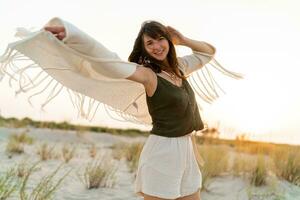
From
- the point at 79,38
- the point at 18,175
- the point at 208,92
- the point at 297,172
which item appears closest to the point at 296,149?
the point at 297,172

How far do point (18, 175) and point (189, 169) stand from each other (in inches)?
146

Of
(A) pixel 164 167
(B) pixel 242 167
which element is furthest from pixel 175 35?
(B) pixel 242 167

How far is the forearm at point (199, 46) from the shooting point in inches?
141

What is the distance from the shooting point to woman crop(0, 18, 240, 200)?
2756 millimetres

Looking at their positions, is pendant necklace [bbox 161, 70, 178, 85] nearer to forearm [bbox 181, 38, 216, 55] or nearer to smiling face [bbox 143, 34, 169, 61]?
smiling face [bbox 143, 34, 169, 61]

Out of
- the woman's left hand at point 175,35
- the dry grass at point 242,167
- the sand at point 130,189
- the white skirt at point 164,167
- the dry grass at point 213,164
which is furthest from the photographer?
the dry grass at point 242,167

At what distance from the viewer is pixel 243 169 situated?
7.35 m

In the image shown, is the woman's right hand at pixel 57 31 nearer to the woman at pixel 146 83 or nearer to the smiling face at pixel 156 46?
the woman at pixel 146 83

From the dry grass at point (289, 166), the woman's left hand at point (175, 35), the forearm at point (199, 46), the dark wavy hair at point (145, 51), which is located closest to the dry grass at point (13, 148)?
the dry grass at point (289, 166)

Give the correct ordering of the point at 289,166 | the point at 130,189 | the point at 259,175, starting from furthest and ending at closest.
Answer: the point at 289,166 → the point at 259,175 → the point at 130,189

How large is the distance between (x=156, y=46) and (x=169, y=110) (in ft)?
1.18

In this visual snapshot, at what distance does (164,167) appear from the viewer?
300 centimetres

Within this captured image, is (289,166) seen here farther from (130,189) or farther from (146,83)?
(146,83)

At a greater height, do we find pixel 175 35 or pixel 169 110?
pixel 175 35
